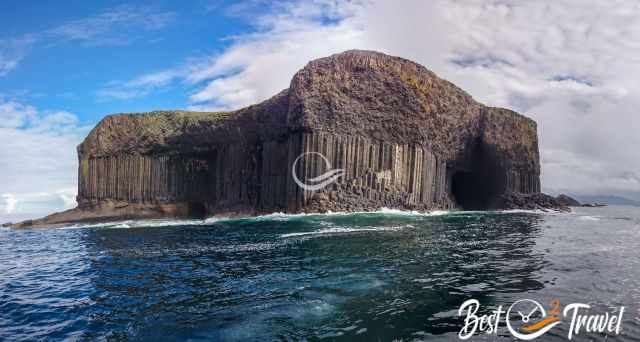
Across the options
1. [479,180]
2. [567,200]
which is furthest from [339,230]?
[567,200]

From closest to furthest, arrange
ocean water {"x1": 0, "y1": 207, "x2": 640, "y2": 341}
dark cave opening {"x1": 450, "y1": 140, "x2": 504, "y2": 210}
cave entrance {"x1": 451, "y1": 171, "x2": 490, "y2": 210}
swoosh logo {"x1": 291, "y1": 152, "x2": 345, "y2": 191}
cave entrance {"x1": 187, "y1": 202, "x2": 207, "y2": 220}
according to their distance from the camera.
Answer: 1. ocean water {"x1": 0, "y1": 207, "x2": 640, "y2": 341}
2. swoosh logo {"x1": 291, "y1": 152, "x2": 345, "y2": 191}
3. cave entrance {"x1": 187, "y1": 202, "x2": 207, "y2": 220}
4. dark cave opening {"x1": 450, "y1": 140, "x2": 504, "y2": 210}
5. cave entrance {"x1": 451, "y1": 171, "x2": 490, "y2": 210}

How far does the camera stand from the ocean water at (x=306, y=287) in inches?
321

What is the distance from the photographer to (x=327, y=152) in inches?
1521

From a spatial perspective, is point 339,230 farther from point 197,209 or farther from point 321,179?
point 197,209

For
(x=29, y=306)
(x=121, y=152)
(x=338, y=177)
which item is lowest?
(x=29, y=306)

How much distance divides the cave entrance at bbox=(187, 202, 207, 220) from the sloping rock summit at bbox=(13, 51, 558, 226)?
129 mm

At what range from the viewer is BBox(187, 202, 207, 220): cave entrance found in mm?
49791

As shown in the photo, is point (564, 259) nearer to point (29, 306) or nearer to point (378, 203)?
point (29, 306)

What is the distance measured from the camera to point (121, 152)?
169ft

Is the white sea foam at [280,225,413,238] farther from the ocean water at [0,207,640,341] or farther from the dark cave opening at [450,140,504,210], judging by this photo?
the dark cave opening at [450,140,504,210]

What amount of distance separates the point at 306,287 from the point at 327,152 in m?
28.1

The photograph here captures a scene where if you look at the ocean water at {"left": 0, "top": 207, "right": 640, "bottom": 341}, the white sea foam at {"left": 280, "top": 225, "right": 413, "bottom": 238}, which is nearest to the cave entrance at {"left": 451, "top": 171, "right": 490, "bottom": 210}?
the white sea foam at {"left": 280, "top": 225, "right": 413, "bottom": 238}

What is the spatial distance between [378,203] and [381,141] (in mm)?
6261

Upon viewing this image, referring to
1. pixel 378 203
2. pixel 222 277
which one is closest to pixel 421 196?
pixel 378 203
